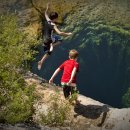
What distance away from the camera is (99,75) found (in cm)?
1348

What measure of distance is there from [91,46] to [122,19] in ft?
4.40

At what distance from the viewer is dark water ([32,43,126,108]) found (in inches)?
515

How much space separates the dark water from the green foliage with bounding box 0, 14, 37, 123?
4272 millimetres

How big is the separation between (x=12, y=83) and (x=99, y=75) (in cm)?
646

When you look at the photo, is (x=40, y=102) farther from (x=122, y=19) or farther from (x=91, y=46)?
(x=122, y=19)

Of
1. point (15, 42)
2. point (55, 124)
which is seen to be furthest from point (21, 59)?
point (55, 124)

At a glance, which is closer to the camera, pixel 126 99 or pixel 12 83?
pixel 12 83

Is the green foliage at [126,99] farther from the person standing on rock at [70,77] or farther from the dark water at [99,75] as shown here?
the person standing on rock at [70,77]

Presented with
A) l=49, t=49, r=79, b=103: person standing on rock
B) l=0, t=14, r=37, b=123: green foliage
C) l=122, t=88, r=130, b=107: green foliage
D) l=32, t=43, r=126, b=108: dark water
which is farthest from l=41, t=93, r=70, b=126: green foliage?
l=122, t=88, r=130, b=107: green foliage

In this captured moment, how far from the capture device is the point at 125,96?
13.6 m

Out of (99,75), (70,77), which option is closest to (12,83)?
(70,77)

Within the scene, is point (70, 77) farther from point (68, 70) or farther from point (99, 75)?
point (99, 75)

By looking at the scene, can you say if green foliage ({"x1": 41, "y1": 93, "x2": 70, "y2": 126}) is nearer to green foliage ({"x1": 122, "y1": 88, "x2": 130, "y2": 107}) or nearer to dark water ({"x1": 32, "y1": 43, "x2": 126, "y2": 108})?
dark water ({"x1": 32, "y1": 43, "x2": 126, "y2": 108})

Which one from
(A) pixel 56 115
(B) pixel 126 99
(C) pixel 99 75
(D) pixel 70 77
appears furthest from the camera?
(B) pixel 126 99
